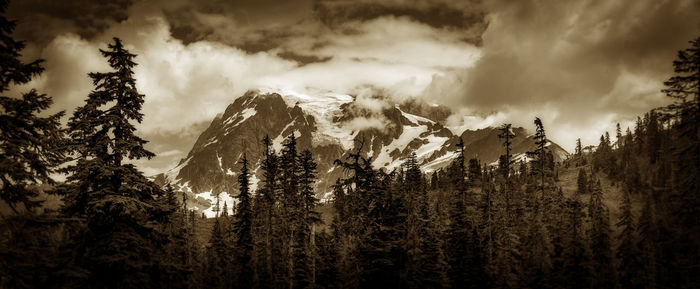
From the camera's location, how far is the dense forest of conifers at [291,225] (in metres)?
10.3

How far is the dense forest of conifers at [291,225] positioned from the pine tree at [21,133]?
3 centimetres

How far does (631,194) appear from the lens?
149m

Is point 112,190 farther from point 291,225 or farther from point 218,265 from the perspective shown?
point 218,265

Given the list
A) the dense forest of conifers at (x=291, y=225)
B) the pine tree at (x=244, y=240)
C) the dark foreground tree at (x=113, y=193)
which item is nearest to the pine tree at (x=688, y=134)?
the dense forest of conifers at (x=291, y=225)

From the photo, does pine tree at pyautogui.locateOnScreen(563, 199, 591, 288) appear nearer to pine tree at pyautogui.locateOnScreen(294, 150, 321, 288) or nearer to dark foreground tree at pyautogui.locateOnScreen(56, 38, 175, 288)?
pine tree at pyautogui.locateOnScreen(294, 150, 321, 288)

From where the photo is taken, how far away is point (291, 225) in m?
36.0

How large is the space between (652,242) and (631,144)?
467 ft

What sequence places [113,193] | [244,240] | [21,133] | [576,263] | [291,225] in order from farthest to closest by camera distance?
[244,240], [576,263], [291,225], [113,193], [21,133]

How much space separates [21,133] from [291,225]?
2683 cm

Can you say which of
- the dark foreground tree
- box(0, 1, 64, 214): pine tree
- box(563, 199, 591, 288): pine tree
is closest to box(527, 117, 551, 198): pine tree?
box(563, 199, 591, 288): pine tree

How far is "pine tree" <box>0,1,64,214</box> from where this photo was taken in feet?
32.3

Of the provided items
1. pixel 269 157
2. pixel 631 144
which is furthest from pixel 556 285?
pixel 631 144

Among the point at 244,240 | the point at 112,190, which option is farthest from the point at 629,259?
the point at 112,190

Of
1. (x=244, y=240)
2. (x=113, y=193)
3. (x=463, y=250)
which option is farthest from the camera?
(x=244, y=240)
